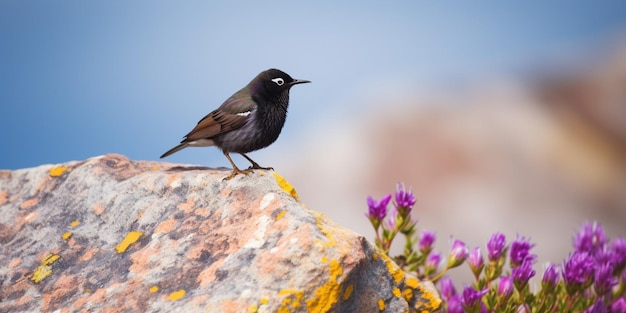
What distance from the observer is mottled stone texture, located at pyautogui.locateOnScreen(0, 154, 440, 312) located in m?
4.53

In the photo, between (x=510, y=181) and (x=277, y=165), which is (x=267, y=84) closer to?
(x=510, y=181)

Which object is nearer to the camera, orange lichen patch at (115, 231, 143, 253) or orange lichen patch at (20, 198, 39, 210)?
orange lichen patch at (115, 231, 143, 253)

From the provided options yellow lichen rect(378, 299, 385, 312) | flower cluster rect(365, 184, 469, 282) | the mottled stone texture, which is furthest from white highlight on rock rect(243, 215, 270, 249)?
flower cluster rect(365, 184, 469, 282)

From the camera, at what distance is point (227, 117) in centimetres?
725

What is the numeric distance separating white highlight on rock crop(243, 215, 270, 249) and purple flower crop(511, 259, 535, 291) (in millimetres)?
2580

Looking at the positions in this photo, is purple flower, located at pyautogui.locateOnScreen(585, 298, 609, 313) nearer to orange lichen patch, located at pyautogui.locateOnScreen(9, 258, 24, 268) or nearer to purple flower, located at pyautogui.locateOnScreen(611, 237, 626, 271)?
purple flower, located at pyautogui.locateOnScreen(611, 237, 626, 271)

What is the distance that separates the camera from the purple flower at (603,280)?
6.81 m

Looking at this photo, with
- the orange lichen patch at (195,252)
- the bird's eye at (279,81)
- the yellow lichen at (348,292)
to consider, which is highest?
the bird's eye at (279,81)

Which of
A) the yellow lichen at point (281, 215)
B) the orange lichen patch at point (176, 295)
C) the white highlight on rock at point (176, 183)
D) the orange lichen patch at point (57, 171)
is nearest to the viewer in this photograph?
the orange lichen patch at point (176, 295)

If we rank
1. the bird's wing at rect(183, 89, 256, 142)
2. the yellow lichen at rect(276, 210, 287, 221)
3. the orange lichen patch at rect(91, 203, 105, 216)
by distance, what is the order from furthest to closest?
the bird's wing at rect(183, 89, 256, 142), the orange lichen patch at rect(91, 203, 105, 216), the yellow lichen at rect(276, 210, 287, 221)

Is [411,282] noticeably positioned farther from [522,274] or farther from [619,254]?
[619,254]

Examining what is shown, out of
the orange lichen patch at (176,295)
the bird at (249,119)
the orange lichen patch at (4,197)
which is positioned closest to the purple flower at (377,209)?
the bird at (249,119)

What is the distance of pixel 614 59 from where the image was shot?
23.8m

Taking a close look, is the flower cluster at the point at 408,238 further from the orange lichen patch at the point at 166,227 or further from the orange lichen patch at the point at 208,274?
the orange lichen patch at the point at 208,274
